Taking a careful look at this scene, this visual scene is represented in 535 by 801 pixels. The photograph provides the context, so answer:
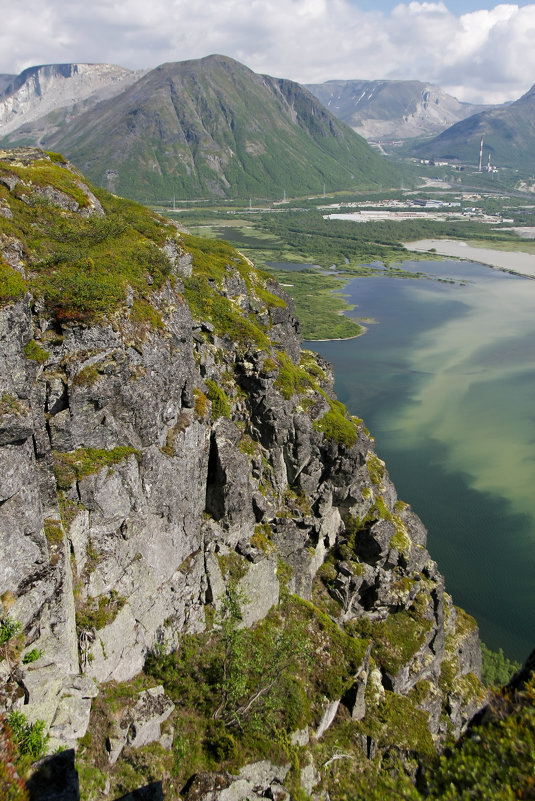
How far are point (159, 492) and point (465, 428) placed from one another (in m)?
72.5

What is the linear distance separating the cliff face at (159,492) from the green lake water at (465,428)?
11.0 m

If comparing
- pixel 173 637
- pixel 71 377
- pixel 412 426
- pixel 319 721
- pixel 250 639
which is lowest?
pixel 412 426

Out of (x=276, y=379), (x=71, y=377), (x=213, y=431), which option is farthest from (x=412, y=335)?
(x=71, y=377)

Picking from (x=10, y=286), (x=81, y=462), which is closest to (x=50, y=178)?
(x=10, y=286)

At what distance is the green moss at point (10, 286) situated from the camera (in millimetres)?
21164

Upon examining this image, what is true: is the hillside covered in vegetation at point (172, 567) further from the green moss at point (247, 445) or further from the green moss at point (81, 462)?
the green moss at point (247, 445)

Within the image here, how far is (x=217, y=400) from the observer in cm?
3591

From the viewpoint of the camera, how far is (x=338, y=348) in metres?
128

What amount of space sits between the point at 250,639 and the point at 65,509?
14.4 metres

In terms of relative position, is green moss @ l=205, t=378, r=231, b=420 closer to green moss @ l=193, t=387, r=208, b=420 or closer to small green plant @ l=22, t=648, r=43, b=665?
green moss @ l=193, t=387, r=208, b=420

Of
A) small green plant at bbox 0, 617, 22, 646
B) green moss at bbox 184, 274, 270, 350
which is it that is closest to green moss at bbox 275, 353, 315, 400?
green moss at bbox 184, 274, 270, 350

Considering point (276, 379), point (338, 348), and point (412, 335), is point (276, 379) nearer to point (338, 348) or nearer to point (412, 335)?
point (338, 348)

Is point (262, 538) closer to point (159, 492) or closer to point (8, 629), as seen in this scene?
point (159, 492)

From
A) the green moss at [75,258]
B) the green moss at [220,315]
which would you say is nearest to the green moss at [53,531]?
the green moss at [75,258]
